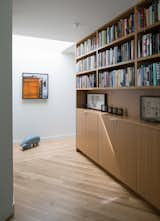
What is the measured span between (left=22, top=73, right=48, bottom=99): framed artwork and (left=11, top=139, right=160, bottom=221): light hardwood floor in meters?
1.98

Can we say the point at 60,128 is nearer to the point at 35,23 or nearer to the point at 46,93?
the point at 46,93

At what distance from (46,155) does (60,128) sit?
69.2 inches

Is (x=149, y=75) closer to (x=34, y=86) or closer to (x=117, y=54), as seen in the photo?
(x=117, y=54)

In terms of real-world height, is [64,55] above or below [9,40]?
above

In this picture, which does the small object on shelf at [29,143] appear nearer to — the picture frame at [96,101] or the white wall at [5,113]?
the picture frame at [96,101]

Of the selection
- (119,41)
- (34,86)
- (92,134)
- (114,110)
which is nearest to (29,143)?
(34,86)

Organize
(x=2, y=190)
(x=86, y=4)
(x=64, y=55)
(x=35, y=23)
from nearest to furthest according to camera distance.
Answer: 1. (x=2, y=190)
2. (x=86, y=4)
3. (x=35, y=23)
4. (x=64, y=55)

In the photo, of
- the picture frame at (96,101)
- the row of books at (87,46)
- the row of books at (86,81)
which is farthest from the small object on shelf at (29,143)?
the row of books at (87,46)

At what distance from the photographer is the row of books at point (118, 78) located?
279 cm

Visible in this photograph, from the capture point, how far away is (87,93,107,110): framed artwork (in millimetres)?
3863

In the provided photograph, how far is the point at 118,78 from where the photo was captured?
3.07 m

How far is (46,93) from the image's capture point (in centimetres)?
574

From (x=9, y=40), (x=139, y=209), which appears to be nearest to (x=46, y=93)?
(x=9, y=40)

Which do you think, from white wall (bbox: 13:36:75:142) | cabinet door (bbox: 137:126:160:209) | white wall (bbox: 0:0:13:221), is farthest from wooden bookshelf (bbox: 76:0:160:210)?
white wall (bbox: 13:36:75:142)
